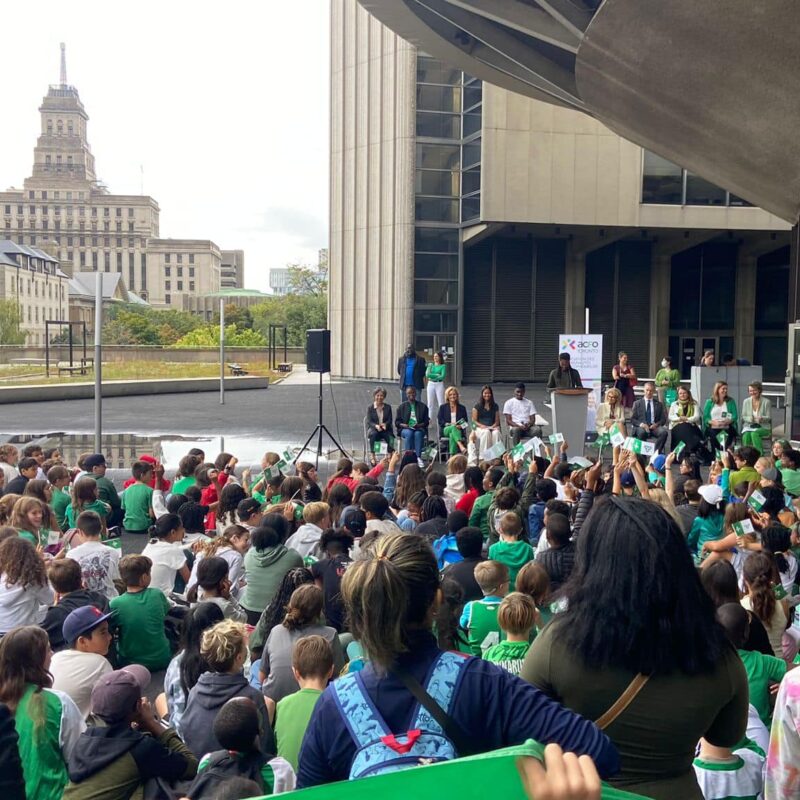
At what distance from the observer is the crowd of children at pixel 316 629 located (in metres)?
2.13

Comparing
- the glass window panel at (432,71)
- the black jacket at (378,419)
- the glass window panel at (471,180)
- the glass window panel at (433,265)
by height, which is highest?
the glass window panel at (432,71)

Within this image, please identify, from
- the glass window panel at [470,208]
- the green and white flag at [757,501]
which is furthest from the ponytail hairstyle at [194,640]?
the glass window panel at [470,208]

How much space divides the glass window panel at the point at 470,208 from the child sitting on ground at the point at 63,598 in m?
28.8

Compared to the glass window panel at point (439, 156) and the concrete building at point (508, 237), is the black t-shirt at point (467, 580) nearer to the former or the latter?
the concrete building at point (508, 237)

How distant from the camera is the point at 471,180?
33812 millimetres

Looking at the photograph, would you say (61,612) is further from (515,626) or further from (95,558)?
(515,626)

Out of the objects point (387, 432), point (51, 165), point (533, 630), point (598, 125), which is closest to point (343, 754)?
point (533, 630)

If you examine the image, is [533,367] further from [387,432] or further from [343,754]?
[343,754]

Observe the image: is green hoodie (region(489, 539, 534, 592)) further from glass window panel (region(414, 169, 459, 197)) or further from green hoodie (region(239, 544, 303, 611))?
glass window panel (region(414, 169, 459, 197))

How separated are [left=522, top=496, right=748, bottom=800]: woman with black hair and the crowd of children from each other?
0.12 metres

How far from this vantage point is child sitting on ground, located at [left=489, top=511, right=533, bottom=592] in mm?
6348

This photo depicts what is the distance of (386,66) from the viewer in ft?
113

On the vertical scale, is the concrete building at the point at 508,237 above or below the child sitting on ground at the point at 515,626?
above

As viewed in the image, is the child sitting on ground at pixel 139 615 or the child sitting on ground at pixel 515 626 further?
the child sitting on ground at pixel 139 615
